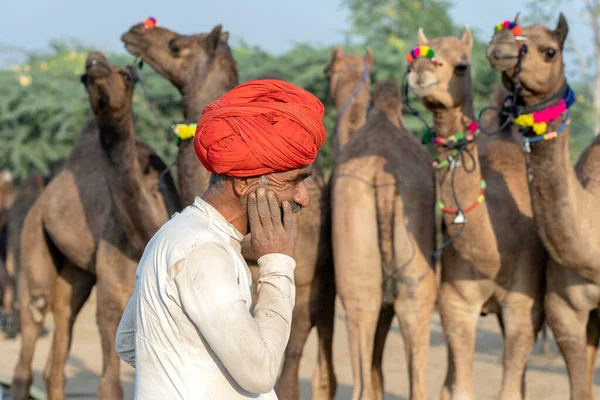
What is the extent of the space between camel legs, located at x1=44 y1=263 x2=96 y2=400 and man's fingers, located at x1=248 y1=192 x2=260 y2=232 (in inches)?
232

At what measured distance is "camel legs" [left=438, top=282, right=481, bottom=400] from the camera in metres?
6.37

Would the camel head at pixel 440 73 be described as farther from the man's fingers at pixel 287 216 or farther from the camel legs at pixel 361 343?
the man's fingers at pixel 287 216

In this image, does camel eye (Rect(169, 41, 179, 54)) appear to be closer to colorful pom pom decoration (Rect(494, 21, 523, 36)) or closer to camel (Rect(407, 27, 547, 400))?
camel (Rect(407, 27, 547, 400))

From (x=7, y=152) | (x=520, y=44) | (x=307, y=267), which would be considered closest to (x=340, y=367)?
(x=307, y=267)

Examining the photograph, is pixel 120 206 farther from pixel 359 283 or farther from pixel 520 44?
pixel 520 44

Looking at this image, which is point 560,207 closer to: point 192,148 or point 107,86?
point 192,148

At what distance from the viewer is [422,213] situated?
21.4 ft

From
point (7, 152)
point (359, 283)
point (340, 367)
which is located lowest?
point (340, 367)

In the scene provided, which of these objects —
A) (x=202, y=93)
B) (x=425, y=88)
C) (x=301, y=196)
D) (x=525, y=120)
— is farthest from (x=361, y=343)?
(x=301, y=196)

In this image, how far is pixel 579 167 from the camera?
661 cm

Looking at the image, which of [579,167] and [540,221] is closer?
[540,221]

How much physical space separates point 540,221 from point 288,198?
330 cm

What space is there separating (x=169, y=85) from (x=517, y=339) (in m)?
10.7

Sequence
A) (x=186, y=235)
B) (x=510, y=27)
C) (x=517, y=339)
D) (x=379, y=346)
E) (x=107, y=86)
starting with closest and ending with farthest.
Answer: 1. (x=186, y=235)
2. (x=510, y=27)
3. (x=517, y=339)
4. (x=107, y=86)
5. (x=379, y=346)
